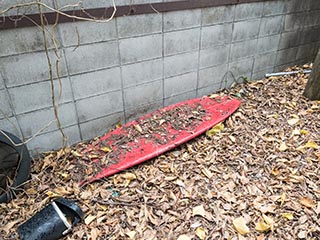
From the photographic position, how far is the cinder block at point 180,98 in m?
3.12

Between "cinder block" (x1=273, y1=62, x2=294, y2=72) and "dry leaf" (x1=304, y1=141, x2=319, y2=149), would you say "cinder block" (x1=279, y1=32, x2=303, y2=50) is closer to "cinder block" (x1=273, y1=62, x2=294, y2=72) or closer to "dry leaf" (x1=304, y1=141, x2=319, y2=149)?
"cinder block" (x1=273, y1=62, x2=294, y2=72)

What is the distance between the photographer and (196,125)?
2.79 m

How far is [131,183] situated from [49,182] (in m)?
0.69

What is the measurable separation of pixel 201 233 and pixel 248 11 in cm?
263

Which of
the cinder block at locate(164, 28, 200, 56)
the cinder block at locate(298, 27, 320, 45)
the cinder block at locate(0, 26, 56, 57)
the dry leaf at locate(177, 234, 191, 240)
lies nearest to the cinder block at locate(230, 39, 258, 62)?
the cinder block at locate(164, 28, 200, 56)

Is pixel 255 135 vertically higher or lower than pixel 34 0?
lower

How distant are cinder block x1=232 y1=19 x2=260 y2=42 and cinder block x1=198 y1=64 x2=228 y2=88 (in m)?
0.38

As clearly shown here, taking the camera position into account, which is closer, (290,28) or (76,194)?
(76,194)

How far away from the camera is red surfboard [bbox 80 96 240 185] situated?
2387mm

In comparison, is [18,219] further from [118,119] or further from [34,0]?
[34,0]

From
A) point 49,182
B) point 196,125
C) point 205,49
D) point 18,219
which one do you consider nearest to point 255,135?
point 196,125

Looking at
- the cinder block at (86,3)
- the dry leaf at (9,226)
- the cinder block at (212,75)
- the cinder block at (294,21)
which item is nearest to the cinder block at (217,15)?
the cinder block at (212,75)

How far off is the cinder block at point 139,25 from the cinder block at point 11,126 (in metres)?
1.19

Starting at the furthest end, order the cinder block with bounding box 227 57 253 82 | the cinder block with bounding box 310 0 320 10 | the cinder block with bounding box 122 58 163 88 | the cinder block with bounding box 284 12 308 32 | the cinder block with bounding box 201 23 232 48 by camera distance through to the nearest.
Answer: the cinder block with bounding box 310 0 320 10
the cinder block with bounding box 284 12 308 32
the cinder block with bounding box 227 57 253 82
the cinder block with bounding box 201 23 232 48
the cinder block with bounding box 122 58 163 88
